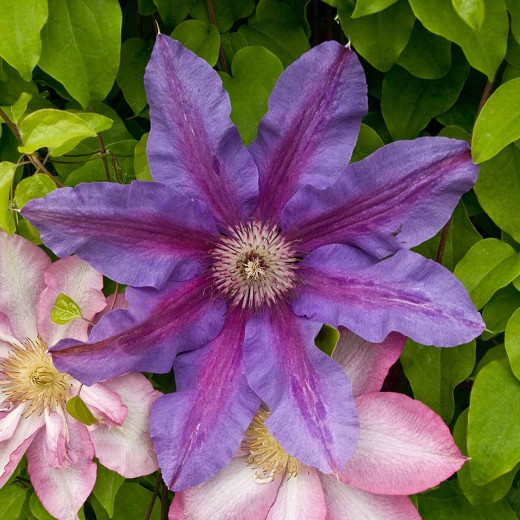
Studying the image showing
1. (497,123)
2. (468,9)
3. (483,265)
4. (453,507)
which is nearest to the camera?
(468,9)

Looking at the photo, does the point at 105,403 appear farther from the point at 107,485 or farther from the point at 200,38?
the point at 200,38

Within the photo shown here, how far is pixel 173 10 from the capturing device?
90 centimetres

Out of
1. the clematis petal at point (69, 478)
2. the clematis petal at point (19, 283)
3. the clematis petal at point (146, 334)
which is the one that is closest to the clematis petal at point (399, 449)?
the clematis petal at point (146, 334)

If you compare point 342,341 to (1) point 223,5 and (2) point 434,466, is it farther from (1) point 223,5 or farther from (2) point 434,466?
(1) point 223,5

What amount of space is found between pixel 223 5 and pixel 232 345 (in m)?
0.44

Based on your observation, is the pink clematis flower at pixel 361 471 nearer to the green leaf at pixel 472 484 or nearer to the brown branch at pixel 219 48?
the green leaf at pixel 472 484

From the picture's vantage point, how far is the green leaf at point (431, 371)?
89cm

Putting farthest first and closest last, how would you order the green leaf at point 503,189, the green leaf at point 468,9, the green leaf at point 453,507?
the green leaf at point 453,507 → the green leaf at point 503,189 → the green leaf at point 468,9

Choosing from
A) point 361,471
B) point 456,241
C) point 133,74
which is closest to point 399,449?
point 361,471

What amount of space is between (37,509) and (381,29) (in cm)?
78

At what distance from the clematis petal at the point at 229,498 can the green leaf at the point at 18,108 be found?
1.64 feet

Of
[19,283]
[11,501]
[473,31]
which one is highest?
[473,31]

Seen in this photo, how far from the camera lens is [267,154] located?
789 millimetres

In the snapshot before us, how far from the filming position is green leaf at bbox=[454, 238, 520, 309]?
848 mm
